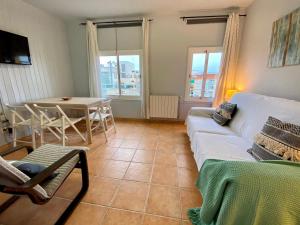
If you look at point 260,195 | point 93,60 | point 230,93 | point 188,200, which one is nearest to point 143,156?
point 188,200

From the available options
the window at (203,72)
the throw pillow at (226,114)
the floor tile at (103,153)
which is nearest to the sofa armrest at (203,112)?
the throw pillow at (226,114)

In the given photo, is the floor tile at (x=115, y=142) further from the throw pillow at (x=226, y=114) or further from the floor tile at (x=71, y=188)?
the throw pillow at (x=226, y=114)

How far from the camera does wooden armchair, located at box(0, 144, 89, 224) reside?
0.93m

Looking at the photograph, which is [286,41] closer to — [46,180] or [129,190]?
[129,190]

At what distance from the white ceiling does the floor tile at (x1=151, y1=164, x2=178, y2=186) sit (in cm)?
276

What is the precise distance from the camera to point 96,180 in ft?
5.54

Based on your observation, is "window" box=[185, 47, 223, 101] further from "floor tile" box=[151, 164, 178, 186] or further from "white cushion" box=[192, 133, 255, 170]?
"floor tile" box=[151, 164, 178, 186]

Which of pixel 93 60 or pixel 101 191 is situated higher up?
pixel 93 60

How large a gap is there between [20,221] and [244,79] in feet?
12.0

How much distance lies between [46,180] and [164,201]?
1.04 m

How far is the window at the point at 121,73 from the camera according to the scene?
351 cm

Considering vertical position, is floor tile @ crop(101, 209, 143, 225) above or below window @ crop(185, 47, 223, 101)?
below

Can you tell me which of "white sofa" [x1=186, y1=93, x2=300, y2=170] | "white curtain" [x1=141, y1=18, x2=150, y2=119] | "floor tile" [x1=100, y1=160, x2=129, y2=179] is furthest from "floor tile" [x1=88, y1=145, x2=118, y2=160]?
"white curtain" [x1=141, y1=18, x2=150, y2=119]

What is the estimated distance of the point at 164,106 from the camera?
351 cm
